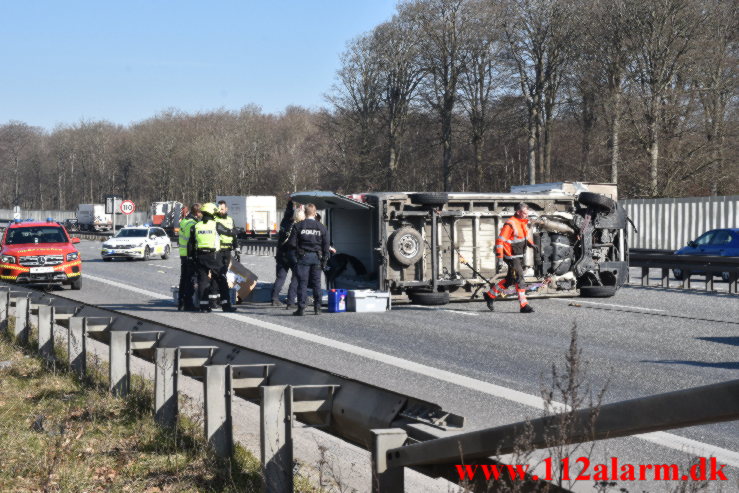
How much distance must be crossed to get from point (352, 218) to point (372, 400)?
573 inches

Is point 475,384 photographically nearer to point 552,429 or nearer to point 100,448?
point 100,448

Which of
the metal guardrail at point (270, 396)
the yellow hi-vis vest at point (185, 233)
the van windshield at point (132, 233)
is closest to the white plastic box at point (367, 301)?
the yellow hi-vis vest at point (185, 233)

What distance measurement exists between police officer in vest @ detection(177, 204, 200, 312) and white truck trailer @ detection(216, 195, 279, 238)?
4301cm

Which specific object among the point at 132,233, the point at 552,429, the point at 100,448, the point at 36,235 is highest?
the point at 36,235

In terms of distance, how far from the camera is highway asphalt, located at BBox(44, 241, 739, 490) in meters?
8.60

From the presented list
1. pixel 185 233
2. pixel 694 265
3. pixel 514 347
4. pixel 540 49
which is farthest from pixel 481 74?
pixel 514 347

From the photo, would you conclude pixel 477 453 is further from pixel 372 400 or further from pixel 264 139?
pixel 264 139

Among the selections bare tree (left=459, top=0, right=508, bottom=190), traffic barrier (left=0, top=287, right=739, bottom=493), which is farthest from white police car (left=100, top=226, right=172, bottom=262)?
traffic barrier (left=0, top=287, right=739, bottom=493)

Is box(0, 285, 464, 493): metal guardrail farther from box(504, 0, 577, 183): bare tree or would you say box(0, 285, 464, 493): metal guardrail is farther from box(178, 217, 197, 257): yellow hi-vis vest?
box(504, 0, 577, 183): bare tree

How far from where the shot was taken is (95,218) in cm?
8625

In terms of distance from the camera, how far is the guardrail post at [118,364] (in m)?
8.30

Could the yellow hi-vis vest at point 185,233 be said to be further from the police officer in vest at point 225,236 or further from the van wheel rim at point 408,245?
the van wheel rim at point 408,245

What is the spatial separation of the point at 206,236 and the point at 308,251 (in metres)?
1.76

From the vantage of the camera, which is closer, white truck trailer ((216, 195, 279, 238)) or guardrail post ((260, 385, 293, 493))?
guardrail post ((260, 385, 293, 493))
